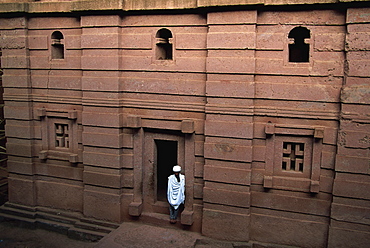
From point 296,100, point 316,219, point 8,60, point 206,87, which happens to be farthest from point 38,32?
point 316,219

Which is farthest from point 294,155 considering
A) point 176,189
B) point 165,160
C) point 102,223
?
point 102,223

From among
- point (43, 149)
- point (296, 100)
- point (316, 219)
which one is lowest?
point (316, 219)

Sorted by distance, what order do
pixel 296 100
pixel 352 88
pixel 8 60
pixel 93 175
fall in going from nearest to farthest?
pixel 352 88 < pixel 296 100 < pixel 93 175 < pixel 8 60

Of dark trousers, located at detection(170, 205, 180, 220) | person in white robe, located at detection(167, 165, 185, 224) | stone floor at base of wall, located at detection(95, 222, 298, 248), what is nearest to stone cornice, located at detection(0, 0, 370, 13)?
person in white robe, located at detection(167, 165, 185, 224)

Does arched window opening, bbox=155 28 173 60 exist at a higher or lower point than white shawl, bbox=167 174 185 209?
higher

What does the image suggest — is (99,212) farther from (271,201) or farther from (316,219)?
(316,219)

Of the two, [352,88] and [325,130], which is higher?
[352,88]

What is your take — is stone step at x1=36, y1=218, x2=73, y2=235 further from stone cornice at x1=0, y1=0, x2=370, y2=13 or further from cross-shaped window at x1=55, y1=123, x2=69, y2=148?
stone cornice at x1=0, y1=0, x2=370, y2=13

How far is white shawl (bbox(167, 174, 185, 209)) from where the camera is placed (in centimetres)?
909

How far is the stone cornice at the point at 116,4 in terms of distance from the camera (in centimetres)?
792

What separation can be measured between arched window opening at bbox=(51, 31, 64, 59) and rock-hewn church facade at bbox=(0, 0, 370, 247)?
6cm

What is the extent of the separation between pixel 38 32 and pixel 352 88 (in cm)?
867

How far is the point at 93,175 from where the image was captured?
985 cm

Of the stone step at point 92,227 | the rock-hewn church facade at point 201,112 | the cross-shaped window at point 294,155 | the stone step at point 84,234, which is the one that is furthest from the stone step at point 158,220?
the cross-shaped window at point 294,155
